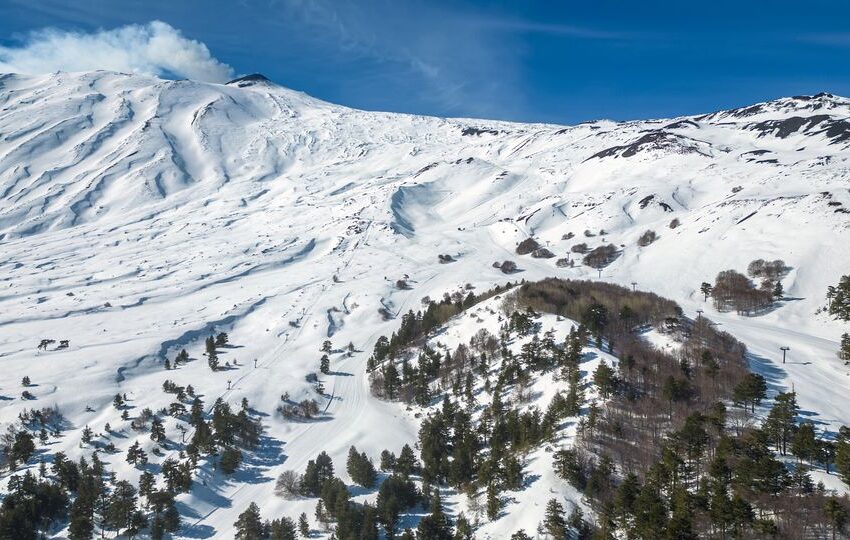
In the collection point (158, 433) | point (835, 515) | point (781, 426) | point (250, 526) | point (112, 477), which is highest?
point (781, 426)

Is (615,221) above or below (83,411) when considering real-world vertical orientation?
above

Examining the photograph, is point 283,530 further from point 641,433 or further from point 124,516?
point 641,433

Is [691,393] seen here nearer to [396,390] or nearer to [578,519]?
[578,519]

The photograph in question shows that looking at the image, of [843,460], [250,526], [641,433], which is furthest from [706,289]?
[250,526]

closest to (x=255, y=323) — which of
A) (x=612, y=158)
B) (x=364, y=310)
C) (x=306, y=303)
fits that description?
(x=306, y=303)

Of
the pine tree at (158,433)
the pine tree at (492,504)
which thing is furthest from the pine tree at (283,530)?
the pine tree at (158,433)

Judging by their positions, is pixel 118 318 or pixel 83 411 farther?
pixel 118 318

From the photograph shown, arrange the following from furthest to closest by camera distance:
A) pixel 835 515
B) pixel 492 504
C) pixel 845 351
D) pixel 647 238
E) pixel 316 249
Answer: pixel 316 249 → pixel 647 238 → pixel 845 351 → pixel 492 504 → pixel 835 515
